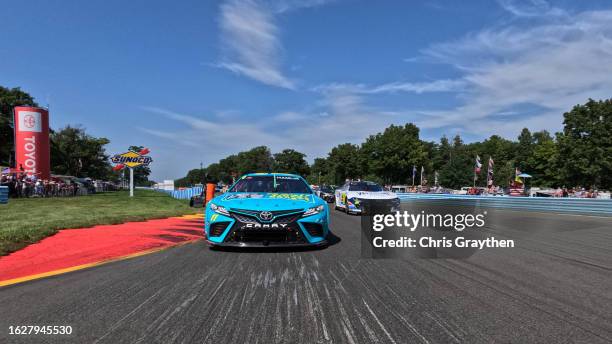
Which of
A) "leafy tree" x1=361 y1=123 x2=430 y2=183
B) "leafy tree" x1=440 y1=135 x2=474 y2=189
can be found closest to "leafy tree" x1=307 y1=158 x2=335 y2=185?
"leafy tree" x1=361 y1=123 x2=430 y2=183

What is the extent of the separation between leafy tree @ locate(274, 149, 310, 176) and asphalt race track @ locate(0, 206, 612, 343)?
138m

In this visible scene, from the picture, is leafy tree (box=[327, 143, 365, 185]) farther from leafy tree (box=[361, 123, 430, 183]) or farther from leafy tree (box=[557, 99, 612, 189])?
leafy tree (box=[557, 99, 612, 189])

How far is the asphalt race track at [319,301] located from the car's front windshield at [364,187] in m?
9.65

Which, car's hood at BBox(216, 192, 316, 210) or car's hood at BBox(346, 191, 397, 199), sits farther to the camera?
car's hood at BBox(346, 191, 397, 199)

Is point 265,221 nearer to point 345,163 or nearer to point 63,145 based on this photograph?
point 63,145

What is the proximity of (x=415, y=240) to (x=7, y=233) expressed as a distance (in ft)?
27.1

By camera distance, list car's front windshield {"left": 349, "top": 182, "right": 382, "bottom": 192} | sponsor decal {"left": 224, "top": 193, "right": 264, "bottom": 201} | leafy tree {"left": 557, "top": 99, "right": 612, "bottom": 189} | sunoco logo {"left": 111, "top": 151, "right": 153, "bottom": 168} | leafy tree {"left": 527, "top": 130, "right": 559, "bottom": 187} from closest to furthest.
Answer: sponsor decal {"left": 224, "top": 193, "right": 264, "bottom": 201} → car's front windshield {"left": 349, "top": 182, "right": 382, "bottom": 192} → sunoco logo {"left": 111, "top": 151, "right": 153, "bottom": 168} → leafy tree {"left": 557, "top": 99, "right": 612, "bottom": 189} → leafy tree {"left": 527, "top": 130, "right": 559, "bottom": 187}

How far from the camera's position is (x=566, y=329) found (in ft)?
9.91

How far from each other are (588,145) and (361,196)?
4668cm

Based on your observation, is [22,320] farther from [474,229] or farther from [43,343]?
[474,229]

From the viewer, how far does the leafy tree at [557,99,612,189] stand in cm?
4506

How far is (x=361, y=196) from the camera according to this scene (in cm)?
1476

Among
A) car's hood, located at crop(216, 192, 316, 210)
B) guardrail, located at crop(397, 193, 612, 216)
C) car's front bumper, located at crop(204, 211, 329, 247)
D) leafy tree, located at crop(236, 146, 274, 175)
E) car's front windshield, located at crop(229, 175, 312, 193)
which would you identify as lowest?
guardrail, located at crop(397, 193, 612, 216)

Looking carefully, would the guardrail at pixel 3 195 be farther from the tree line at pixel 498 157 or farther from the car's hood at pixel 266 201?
the car's hood at pixel 266 201
